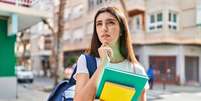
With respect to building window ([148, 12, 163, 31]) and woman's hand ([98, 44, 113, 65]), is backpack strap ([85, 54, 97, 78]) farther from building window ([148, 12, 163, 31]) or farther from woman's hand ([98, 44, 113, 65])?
building window ([148, 12, 163, 31])

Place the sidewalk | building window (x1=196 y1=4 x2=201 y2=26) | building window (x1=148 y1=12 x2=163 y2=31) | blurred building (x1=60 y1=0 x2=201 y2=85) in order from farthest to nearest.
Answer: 1. building window (x1=148 y1=12 x2=163 y2=31)
2. blurred building (x1=60 y1=0 x2=201 y2=85)
3. building window (x1=196 y1=4 x2=201 y2=26)
4. the sidewalk

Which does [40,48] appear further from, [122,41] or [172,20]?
[122,41]

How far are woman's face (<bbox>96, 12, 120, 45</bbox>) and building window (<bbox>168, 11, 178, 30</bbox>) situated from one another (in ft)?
97.0

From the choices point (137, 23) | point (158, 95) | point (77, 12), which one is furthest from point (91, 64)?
point (77, 12)

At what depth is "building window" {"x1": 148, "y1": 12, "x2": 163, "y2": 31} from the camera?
103 feet

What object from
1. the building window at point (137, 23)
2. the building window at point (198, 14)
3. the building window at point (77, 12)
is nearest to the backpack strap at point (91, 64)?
the building window at point (198, 14)

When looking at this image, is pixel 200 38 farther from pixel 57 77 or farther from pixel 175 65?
pixel 57 77

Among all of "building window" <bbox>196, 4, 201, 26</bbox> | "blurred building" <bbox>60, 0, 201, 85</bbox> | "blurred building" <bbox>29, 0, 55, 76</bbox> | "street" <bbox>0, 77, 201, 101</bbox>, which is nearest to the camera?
"street" <bbox>0, 77, 201, 101</bbox>

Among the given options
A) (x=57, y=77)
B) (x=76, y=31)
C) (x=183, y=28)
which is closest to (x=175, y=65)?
(x=183, y=28)

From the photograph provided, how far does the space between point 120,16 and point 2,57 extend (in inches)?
592

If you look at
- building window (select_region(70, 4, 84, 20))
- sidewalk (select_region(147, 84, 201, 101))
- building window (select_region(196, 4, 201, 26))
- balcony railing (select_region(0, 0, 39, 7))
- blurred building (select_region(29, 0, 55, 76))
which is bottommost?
sidewalk (select_region(147, 84, 201, 101))

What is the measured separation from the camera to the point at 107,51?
2.12 meters

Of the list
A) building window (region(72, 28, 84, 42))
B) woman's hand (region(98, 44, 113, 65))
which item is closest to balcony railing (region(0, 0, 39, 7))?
woman's hand (region(98, 44, 113, 65))

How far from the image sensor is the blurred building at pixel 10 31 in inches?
613
